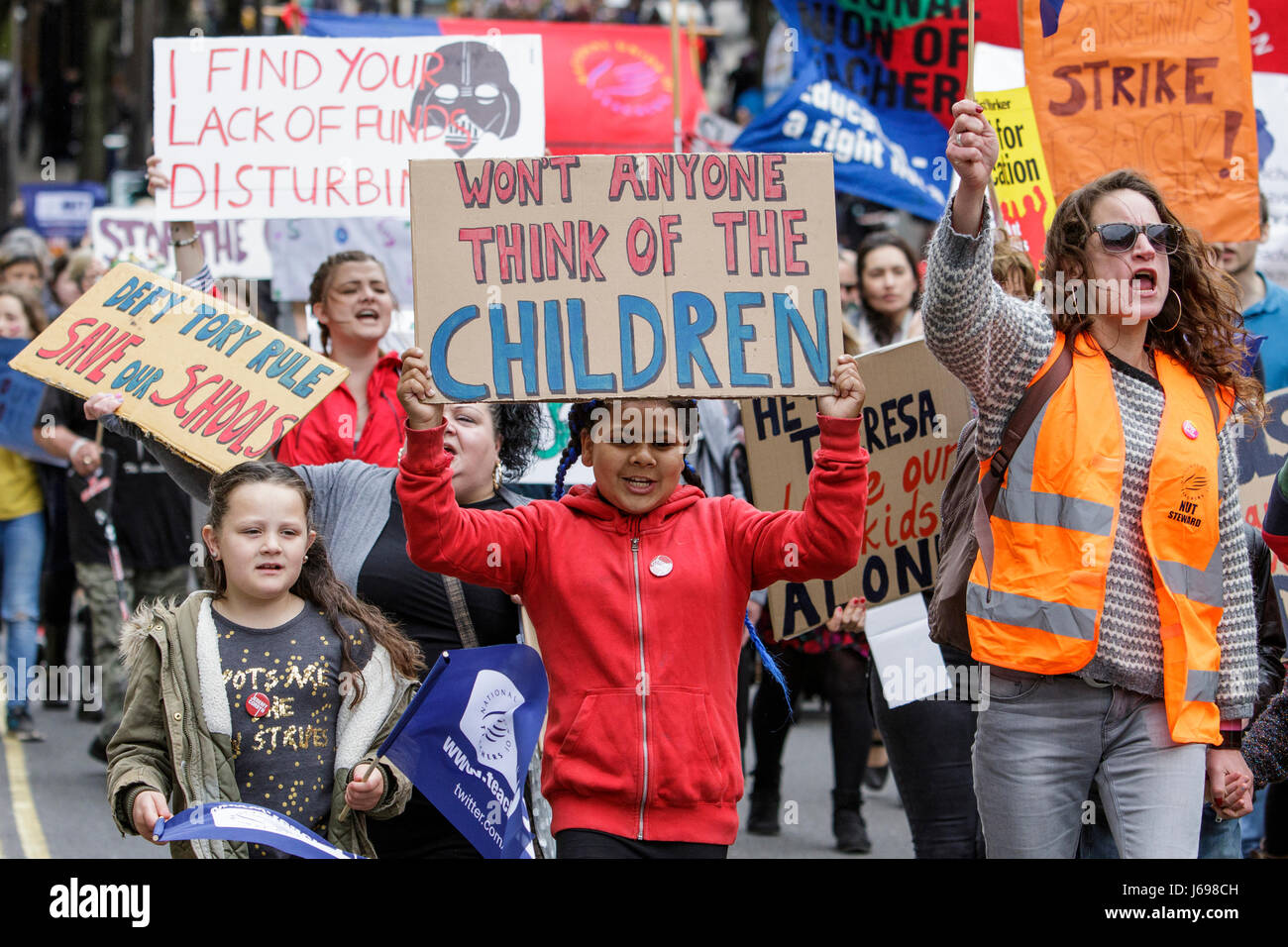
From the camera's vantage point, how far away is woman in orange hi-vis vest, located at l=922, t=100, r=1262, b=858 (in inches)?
136

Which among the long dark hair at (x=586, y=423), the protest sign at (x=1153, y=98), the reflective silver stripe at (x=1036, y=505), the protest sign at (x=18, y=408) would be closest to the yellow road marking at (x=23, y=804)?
the protest sign at (x=18, y=408)

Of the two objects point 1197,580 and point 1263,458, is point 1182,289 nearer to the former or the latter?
point 1197,580

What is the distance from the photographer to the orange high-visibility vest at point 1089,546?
3.45m

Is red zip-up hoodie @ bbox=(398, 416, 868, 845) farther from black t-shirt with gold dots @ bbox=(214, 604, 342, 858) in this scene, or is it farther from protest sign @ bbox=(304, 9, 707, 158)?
protest sign @ bbox=(304, 9, 707, 158)

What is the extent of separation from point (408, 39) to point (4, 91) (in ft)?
111

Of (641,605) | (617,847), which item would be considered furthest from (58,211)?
(617,847)

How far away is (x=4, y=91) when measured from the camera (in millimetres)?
37125

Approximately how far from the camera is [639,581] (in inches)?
141

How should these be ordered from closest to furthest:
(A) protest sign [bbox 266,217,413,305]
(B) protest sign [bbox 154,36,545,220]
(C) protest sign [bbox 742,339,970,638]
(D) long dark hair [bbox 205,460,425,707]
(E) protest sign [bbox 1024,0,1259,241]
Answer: (D) long dark hair [bbox 205,460,425,707] → (C) protest sign [bbox 742,339,970,638] → (E) protest sign [bbox 1024,0,1259,241] → (B) protest sign [bbox 154,36,545,220] → (A) protest sign [bbox 266,217,413,305]

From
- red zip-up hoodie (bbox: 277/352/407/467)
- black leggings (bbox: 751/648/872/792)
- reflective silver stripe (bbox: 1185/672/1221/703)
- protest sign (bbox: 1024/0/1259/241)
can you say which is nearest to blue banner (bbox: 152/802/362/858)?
reflective silver stripe (bbox: 1185/672/1221/703)

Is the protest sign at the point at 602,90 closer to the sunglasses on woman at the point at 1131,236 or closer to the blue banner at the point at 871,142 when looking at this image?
the blue banner at the point at 871,142

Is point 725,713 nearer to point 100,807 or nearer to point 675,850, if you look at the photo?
point 675,850

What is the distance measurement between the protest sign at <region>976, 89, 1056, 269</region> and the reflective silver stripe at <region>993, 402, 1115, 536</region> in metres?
→ 2.31

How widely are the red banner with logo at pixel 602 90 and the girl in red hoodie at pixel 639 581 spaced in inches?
302
